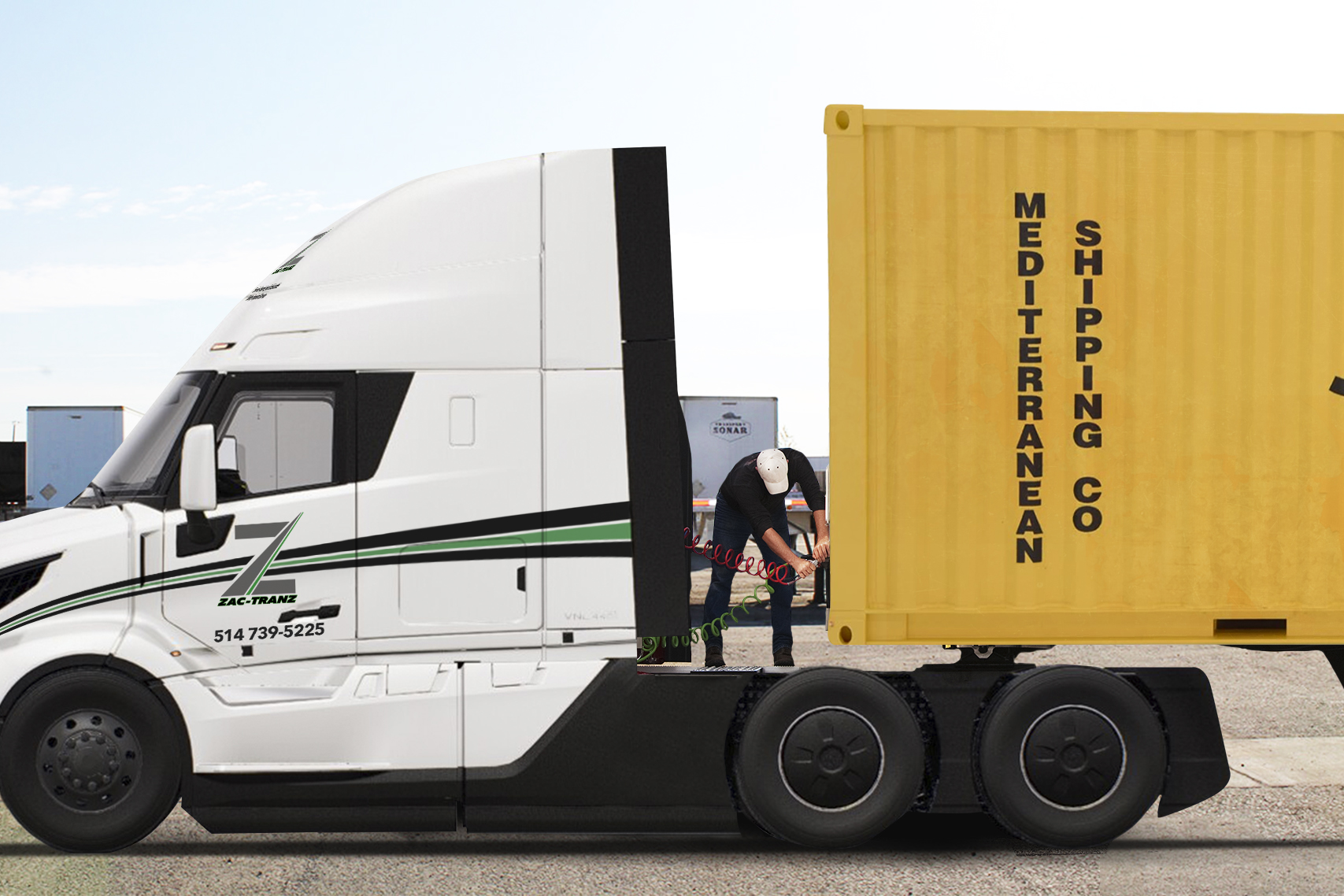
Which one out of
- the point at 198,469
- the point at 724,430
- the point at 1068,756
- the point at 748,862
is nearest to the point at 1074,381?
the point at 1068,756

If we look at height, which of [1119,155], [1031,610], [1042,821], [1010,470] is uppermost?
[1119,155]

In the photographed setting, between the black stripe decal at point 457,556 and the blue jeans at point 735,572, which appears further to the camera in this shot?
the blue jeans at point 735,572

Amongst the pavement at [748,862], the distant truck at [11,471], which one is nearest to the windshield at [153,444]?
the pavement at [748,862]

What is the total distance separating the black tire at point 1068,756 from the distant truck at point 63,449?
2226cm

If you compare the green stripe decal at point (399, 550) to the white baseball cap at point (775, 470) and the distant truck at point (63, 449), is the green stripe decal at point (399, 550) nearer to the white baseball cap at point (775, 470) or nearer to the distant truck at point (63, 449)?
the white baseball cap at point (775, 470)

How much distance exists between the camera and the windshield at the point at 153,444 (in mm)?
6633

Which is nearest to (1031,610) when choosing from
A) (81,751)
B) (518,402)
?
(518,402)

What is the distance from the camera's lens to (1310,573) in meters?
6.72

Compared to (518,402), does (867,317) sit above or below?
above

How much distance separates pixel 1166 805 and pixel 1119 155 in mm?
3506

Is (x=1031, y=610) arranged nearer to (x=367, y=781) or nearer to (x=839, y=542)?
(x=839, y=542)

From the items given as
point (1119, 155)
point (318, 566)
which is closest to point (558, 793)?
point (318, 566)

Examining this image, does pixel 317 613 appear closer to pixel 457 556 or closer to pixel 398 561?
pixel 398 561

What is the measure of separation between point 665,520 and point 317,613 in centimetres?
187
